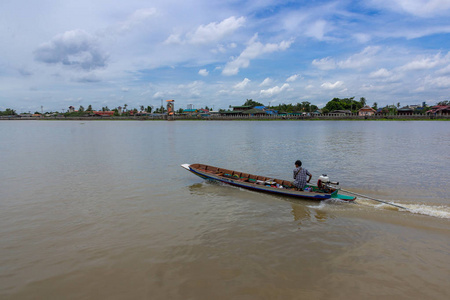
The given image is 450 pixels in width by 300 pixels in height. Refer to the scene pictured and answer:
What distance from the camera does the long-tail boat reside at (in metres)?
10.5

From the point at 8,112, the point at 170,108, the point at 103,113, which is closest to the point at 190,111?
the point at 170,108

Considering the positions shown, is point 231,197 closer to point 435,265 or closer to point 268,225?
point 268,225

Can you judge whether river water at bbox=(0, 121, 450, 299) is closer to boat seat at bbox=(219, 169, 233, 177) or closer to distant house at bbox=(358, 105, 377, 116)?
boat seat at bbox=(219, 169, 233, 177)

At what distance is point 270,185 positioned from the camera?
11898 millimetres

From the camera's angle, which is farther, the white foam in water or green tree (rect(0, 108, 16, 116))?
green tree (rect(0, 108, 16, 116))

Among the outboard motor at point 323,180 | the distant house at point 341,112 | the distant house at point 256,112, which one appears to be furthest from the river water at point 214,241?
the distant house at point 341,112

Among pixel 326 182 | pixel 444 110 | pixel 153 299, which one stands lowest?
pixel 153 299

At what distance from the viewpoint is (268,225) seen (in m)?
8.59

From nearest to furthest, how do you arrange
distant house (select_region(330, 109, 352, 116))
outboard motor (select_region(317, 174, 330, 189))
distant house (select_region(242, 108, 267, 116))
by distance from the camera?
outboard motor (select_region(317, 174, 330, 189)), distant house (select_region(330, 109, 352, 116)), distant house (select_region(242, 108, 267, 116))

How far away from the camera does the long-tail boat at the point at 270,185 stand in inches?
412

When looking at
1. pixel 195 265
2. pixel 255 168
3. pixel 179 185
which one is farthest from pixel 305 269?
pixel 255 168

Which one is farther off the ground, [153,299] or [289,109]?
[289,109]

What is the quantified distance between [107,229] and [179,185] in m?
5.78

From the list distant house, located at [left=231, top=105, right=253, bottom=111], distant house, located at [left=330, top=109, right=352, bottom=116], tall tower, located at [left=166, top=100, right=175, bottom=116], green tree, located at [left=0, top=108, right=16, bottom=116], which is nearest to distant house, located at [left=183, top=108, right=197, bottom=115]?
tall tower, located at [left=166, top=100, right=175, bottom=116]
